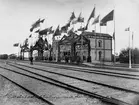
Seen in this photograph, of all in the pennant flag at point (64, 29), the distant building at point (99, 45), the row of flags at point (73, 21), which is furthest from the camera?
the distant building at point (99, 45)

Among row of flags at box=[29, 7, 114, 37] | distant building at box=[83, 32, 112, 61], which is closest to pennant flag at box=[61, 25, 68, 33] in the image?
row of flags at box=[29, 7, 114, 37]

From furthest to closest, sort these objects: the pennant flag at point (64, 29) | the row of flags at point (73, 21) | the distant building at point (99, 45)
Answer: the distant building at point (99, 45) < the pennant flag at point (64, 29) < the row of flags at point (73, 21)

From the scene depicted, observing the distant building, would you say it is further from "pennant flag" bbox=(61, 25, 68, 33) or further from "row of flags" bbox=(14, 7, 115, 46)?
"pennant flag" bbox=(61, 25, 68, 33)

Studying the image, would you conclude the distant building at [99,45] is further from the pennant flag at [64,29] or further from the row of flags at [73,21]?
the pennant flag at [64,29]

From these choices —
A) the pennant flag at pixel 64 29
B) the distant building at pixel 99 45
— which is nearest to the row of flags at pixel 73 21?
the pennant flag at pixel 64 29

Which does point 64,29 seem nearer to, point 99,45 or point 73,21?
point 73,21

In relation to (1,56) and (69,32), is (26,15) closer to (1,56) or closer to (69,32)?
(69,32)

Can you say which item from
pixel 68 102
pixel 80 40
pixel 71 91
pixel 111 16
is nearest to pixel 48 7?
pixel 68 102

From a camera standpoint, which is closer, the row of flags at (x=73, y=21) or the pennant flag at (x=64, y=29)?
the row of flags at (x=73, y=21)

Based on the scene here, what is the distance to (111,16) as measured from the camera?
23.8 metres

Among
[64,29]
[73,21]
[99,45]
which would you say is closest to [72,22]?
[73,21]

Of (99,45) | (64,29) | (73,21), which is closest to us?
(73,21)

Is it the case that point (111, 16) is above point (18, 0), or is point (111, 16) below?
above

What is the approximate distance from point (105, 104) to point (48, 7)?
316 centimetres
